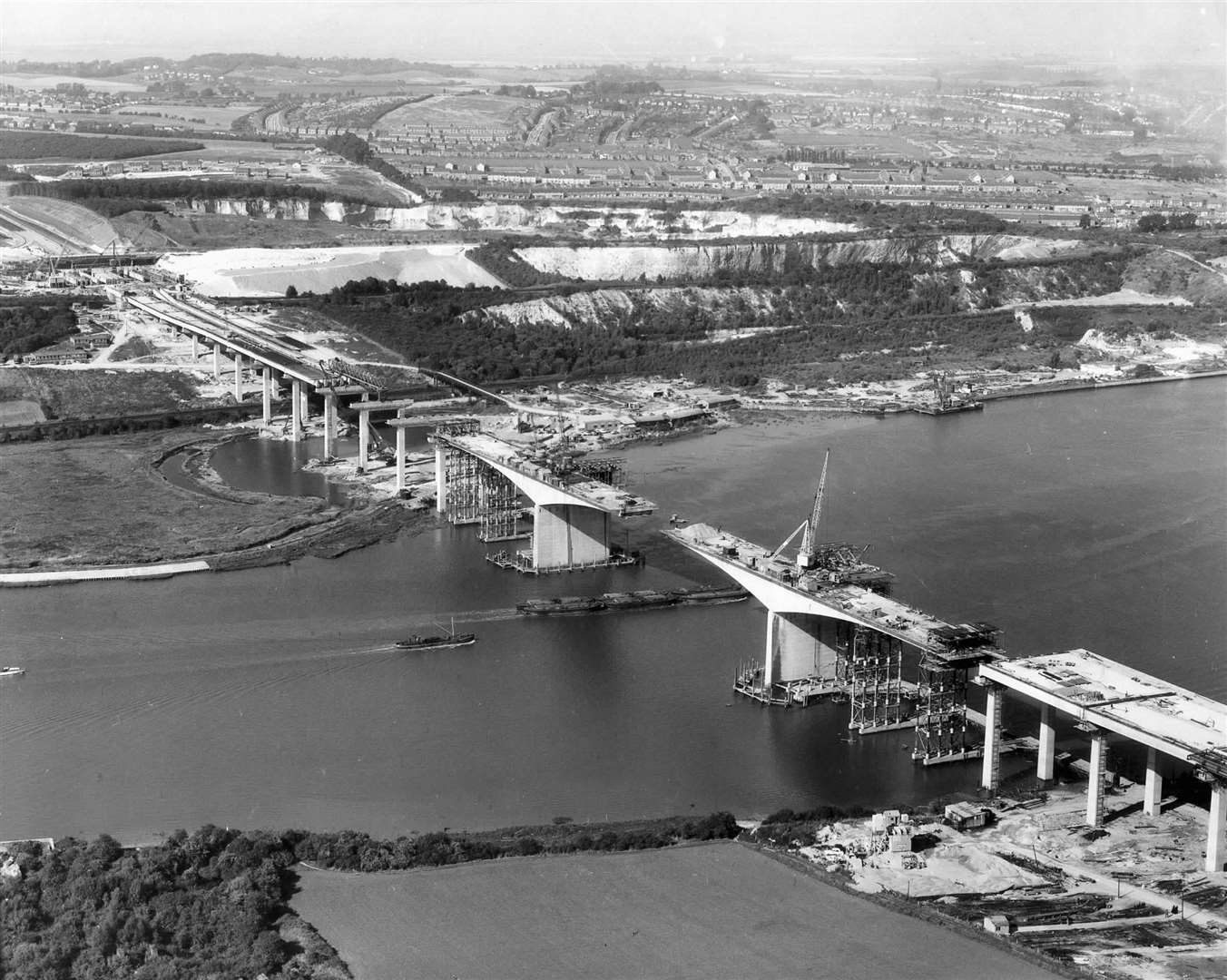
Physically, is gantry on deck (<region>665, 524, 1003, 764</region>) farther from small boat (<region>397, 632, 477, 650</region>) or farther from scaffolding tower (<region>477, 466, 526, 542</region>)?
scaffolding tower (<region>477, 466, 526, 542</region>)

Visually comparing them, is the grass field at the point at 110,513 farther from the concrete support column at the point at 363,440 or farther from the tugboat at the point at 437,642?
the tugboat at the point at 437,642

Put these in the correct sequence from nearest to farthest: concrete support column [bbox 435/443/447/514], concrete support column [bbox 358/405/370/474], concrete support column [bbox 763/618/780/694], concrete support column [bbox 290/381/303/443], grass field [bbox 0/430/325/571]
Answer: concrete support column [bbox 763/618/780/694], grass field [bbox 0/430/325/571], concrete support column [bbox 435/443/447/514], concrete support column [bbox 358/405/370/474], concrete support column [bbox 290/381/303/443]

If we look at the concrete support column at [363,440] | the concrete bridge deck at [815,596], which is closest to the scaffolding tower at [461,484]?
the concrete support column at [363,440]

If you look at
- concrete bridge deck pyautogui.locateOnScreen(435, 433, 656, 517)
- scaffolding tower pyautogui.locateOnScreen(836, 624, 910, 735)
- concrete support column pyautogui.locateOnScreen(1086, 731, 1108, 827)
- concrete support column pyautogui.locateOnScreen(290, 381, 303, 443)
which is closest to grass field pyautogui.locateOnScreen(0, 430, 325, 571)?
concrete support column pyautogui.locateOnScreen(290, 381, 303, 443)

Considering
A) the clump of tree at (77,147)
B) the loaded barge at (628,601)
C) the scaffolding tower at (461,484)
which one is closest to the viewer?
the loaded barge at (628,601)

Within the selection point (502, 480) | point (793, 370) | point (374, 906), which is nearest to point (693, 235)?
point (793, 370)

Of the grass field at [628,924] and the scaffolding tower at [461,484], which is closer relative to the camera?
the grass field at [628,924]

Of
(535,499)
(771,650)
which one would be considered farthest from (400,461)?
(771,650)

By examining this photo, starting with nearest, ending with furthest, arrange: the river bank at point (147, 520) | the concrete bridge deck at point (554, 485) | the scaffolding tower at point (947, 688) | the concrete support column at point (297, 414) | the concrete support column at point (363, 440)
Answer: the scaffolding tower at point (947, 688), the concrete bridge deck at point (554, 485), the river bank at point (147, 520), the concrete support column at point (363, 440), the concrete support column at point (297, 414)
